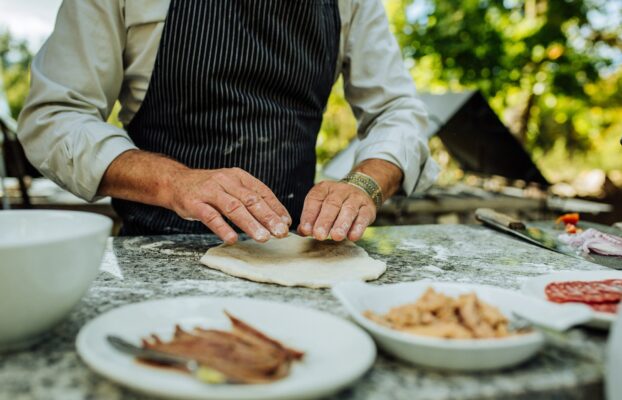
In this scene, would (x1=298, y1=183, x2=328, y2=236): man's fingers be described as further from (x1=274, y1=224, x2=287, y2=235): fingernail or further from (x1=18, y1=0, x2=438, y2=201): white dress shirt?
(x1=18, y1=0, x2=438, y2=201): white dress shirt

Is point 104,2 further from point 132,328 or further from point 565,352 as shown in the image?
point 565,352

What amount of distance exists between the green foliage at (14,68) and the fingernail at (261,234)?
15.5 meters

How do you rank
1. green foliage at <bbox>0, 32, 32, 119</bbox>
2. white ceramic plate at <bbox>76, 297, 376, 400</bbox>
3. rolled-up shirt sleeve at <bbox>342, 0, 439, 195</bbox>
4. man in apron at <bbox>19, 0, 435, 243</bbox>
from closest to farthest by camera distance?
1. white ceramic plate at <bbox>76, 297, 376, 400</bbox>
2. man in apron at <bbox>19, 0, 435, 243</bbox>
3. rolled-up shirt sleeve at <bbox>342, 0, 439, 195</bbox>
4. green foliage at <bbox>0, 32, 32, 119</bbox>

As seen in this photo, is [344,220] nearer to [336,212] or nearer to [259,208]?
[336,212]

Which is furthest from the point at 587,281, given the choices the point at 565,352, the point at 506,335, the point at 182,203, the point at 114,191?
the point at 114,191

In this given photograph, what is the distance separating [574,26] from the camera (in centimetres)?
586

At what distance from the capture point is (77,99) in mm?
1470

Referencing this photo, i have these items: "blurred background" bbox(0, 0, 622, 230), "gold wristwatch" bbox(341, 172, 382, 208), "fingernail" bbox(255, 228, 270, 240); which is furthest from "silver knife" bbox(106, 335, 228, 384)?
"blurred background" bbox(0, 0, 622, 230)

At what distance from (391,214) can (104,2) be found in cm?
229

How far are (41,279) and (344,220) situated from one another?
79cm

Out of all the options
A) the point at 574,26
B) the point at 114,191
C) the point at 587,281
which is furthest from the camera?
the point at 574,26

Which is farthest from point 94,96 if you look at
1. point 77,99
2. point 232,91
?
point 232,91

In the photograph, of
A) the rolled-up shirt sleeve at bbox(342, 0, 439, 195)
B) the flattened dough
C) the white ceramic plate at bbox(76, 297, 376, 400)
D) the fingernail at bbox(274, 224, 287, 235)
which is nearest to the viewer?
the white ceramic plate at bbox(76, 297, 376, 400)

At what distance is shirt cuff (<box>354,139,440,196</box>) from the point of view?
1.69 meters
